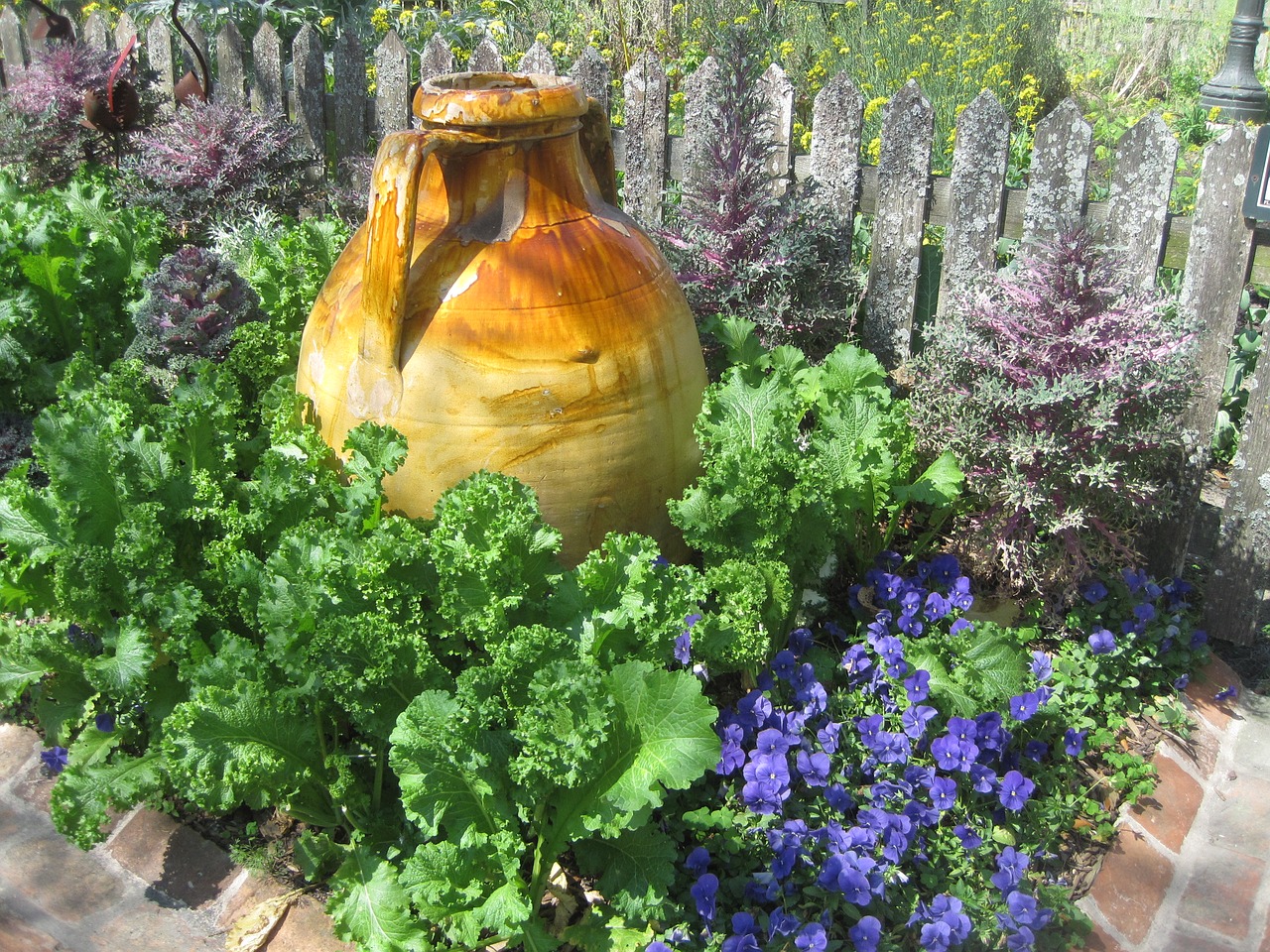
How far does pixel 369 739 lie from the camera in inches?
101

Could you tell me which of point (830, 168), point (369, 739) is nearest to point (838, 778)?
point (369, 739)

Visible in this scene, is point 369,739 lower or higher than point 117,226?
lower

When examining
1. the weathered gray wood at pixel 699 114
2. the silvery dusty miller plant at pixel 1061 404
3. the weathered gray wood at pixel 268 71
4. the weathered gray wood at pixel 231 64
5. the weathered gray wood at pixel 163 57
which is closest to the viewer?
the silvery dusty miller plant at pixel 1061 404

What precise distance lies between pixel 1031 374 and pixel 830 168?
4.38 ft

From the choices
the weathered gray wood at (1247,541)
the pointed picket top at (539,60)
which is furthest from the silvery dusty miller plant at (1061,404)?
the pointed picket top at (539,60)

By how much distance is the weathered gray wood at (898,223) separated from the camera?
3.69m

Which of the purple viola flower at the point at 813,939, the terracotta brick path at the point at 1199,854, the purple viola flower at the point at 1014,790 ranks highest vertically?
the purple viola flower at the point at 1014,790

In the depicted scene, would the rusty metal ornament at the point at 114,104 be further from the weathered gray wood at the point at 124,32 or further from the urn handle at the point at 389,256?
the urn handle at the point at 389,256

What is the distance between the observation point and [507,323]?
2586 mm

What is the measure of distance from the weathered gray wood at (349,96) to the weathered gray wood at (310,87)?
94mm

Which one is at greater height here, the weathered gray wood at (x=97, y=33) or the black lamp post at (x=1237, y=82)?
the weathered gray wood at (x=97, y=33)

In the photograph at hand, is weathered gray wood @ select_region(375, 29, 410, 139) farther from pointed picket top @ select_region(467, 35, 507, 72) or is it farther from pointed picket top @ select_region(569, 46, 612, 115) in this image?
pointed picket top @ select_region(569, 46, 612, 115)

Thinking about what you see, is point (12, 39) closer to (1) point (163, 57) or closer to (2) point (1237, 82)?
(1) point (163, 57)

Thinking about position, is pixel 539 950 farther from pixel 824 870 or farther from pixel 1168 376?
pixel 1168 376
